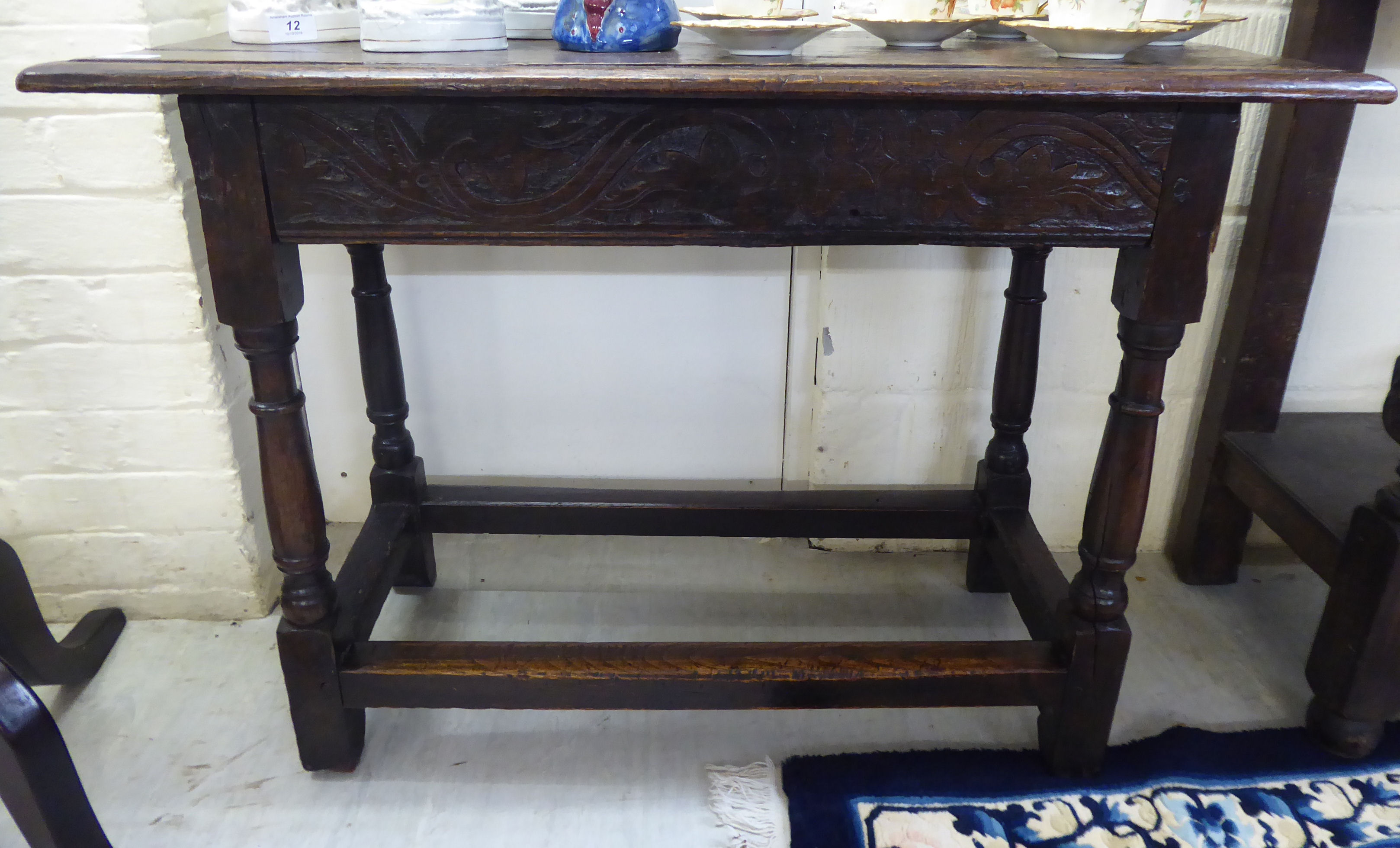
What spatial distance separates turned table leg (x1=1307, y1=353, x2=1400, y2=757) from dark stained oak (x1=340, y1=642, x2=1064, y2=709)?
0.37 m

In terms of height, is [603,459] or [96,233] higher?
[96,233]

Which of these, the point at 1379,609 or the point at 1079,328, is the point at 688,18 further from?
the point at 1379,609

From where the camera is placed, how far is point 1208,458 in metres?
1.46

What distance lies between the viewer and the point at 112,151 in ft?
3.83

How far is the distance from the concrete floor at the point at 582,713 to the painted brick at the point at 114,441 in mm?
253

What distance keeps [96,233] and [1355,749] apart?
1.66m

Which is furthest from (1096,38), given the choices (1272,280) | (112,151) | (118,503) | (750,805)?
(118,503)

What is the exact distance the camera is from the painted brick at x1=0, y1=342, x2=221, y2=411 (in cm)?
126

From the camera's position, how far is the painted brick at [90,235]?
1188 mm

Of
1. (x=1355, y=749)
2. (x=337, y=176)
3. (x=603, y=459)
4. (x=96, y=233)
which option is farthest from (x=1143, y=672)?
(x=96, y=233)

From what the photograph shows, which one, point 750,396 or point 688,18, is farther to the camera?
point 750,396

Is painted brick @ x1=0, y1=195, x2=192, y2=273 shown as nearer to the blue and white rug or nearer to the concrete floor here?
the concrete floor

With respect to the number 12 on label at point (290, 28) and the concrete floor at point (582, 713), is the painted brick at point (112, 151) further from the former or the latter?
the concrete floor at point (582, 713)

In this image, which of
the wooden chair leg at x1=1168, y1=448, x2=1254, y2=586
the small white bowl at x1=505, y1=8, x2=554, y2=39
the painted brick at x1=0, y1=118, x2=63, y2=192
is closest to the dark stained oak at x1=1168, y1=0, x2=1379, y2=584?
the wooden chair leg at x1=1168, y1=448, x2=1254, y2=586
